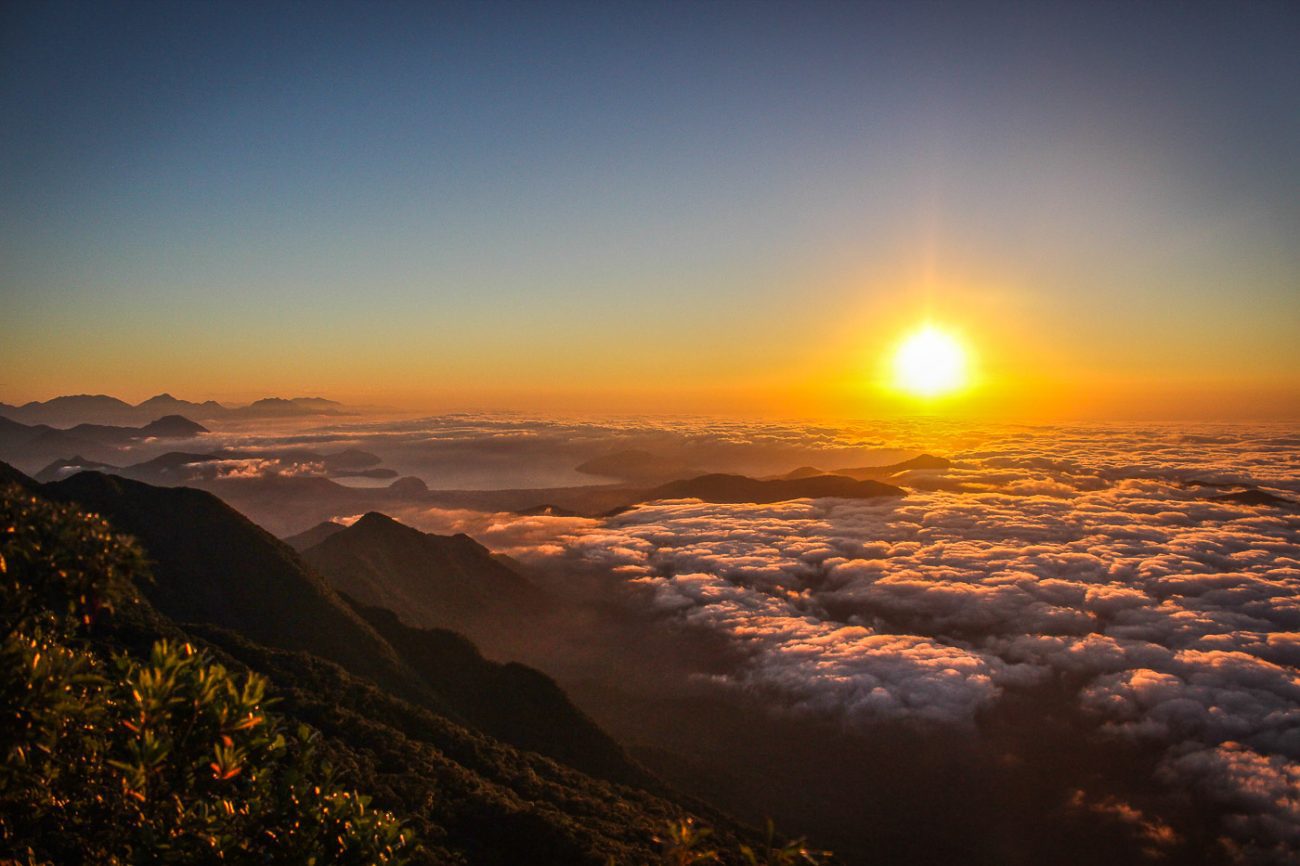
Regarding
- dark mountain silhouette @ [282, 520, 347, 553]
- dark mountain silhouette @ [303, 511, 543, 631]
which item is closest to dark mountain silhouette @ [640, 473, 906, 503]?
dark mountain silhouette @ [303, 511, 543, 631]

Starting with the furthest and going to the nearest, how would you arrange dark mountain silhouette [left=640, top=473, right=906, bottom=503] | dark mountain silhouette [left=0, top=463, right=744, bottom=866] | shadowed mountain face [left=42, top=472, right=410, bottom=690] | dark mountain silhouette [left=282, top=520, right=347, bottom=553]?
dark mountain silhouette [left=640, top=473, right=906, bottom=503]
dark mountain silhouette [left=282, top=520, right=347, bottom=553]
shadowed mountain face [left=42, top=472, right=410, bottom=690]
dark mountain silhouette [left=0, top=463, right=744, bottom=866]

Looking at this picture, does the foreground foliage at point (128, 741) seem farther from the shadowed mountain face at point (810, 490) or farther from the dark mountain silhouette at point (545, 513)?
the shadowed mountain face at point (810, 490)

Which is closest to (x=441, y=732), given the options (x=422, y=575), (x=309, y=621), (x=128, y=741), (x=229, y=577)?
(x=309, y=621)

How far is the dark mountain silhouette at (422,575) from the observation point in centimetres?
9119

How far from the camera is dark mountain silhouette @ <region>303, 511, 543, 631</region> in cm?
9119

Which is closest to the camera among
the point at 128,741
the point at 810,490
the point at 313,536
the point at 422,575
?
the point at 128,741

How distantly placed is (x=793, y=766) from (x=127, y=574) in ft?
254

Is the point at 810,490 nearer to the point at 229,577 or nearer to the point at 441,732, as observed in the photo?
the point at 229,577

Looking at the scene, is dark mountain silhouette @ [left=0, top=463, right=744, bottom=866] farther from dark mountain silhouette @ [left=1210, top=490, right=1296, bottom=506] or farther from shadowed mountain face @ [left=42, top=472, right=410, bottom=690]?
dark mountain silhouette @ [left=1210, top=490, right=1296, bottom=506]

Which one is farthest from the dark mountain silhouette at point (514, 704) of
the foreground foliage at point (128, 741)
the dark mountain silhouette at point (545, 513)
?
the dark mountain silhouette at point (545, 513)

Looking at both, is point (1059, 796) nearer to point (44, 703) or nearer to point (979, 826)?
point (979, 826)

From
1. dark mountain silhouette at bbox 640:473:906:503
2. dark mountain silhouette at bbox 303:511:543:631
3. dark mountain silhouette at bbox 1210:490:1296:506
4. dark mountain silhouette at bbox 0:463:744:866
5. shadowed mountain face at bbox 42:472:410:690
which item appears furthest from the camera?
dark mountain silhouette at bbox 640:473:906:503

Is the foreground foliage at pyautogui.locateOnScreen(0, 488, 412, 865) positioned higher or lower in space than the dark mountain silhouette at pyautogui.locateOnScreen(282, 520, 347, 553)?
higher

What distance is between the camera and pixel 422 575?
343 feet
